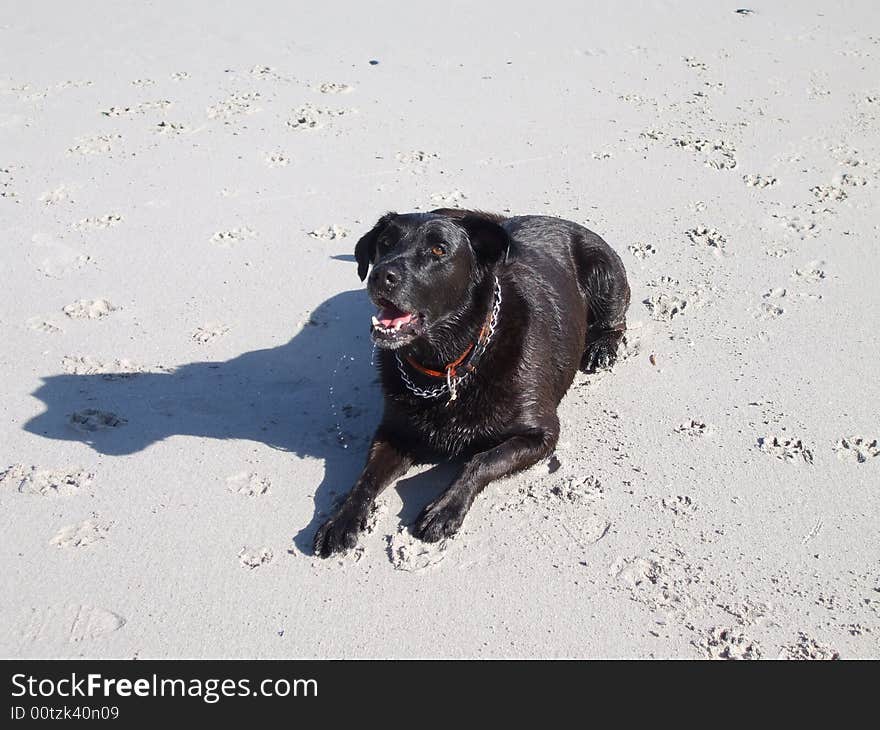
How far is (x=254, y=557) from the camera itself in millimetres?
3650

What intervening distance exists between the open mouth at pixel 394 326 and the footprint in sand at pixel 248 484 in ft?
2.89

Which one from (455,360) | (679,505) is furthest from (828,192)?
(455,360)

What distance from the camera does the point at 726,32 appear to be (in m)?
8.96

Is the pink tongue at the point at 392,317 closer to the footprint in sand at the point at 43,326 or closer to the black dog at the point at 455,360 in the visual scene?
the black dog at the point at 455,360

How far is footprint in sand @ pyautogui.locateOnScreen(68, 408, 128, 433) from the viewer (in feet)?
14.5

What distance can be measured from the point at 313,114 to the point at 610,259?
11.4 ft

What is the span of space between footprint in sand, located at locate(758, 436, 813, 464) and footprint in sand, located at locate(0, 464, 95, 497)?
307cm

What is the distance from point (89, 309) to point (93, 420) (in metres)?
1.14

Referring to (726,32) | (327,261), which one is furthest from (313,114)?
(726,32)

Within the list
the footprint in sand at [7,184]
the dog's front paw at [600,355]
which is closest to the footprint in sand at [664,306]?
the dog's front paw at [600,355]

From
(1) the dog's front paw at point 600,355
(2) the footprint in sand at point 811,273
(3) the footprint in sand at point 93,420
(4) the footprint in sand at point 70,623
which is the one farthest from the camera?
(2) the footprint in sand at point 811,273

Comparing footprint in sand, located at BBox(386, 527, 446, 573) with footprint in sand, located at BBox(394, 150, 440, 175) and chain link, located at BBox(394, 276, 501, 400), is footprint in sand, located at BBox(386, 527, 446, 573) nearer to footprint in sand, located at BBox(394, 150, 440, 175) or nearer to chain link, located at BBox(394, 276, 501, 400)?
chain link, located at BBox(394, 276, 501, 400)

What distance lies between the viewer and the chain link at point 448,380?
13.2 ft
